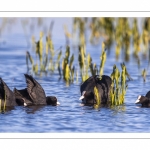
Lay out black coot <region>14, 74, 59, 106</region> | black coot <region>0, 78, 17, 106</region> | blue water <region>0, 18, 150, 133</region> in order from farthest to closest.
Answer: black coot <region>14, 74, 59, 106</region> → black coot <region>0, 78, 17, 106</region> → blue water <region>0, 18, 150, 133</region>

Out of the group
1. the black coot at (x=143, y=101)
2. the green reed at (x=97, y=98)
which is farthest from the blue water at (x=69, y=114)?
the green reed at (x=97, y=98)

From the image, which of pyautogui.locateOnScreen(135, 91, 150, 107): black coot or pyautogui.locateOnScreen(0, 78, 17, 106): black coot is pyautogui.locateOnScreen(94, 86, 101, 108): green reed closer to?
pyautogui.locateOnScreen(135, 91, 150, 107): black coot

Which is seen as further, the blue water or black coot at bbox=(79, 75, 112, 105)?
black coot at bbox=(79, 75, 112, 105)

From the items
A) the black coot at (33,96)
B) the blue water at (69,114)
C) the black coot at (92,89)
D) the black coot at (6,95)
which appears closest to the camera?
the blue water at (69,114)

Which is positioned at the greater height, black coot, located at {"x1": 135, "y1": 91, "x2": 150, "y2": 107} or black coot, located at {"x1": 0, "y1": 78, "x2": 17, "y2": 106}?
black coot, located at {"x1": 0, "y1": 78, "x2": 17, "y2": 106}

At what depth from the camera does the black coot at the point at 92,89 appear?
13.9 meters

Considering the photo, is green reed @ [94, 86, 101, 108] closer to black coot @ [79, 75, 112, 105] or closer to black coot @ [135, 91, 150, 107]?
black coot @ [79, 75, 112, 105]

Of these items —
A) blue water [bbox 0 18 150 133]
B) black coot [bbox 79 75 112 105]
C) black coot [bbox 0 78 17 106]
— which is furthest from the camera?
black coot [bbox 79 75 112 105]

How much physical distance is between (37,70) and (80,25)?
197 inches

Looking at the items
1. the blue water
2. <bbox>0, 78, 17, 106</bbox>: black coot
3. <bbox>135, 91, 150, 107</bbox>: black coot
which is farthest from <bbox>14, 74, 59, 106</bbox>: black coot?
<bbox>135, 91, 150, 107</bbox>: black coot

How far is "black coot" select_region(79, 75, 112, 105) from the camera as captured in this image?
1390 cm

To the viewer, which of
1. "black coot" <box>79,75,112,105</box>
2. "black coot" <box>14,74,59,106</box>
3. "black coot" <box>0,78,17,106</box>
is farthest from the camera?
"black coot" <box>79,75,112,105</box>

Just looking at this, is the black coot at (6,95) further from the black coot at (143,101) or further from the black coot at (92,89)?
the black coot at (143,101)
